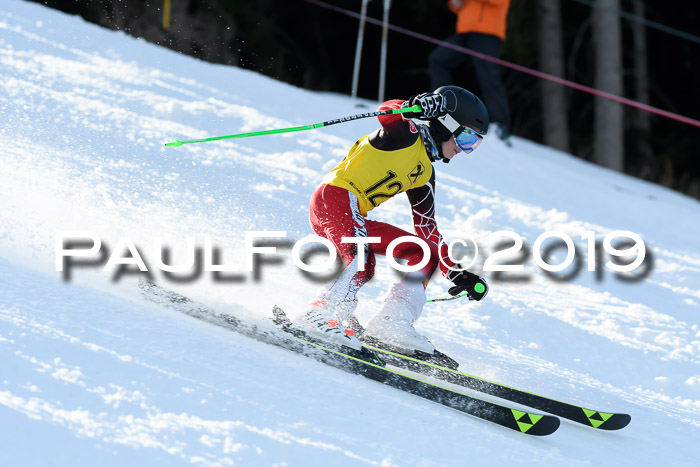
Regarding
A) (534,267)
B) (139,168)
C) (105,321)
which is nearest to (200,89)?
(139,168)

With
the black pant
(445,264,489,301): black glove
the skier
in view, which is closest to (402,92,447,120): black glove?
the skier

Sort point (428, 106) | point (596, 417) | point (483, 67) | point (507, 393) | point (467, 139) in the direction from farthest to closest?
point (483, 67) < point (467, 139) < point (428, 106) < point (507, 393) < point (596, 417)

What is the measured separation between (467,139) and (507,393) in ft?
3.46

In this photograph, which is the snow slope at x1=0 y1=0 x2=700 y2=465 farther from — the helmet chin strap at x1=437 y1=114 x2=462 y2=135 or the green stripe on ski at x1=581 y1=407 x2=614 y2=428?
the helmet chin strap at x1=437 y1=114 x2=462 y2=135

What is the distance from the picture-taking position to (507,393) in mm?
3223

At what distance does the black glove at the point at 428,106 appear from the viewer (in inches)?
131

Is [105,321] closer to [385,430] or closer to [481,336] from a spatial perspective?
[385,430]

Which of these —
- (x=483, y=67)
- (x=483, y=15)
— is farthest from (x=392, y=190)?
(x=483, y=15)

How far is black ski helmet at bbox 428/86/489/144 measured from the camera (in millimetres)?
3387

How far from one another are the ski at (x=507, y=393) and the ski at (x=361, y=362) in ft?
0.22

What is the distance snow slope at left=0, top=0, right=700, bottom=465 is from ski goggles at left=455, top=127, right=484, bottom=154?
0.95 metres

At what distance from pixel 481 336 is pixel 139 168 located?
97.5 inches

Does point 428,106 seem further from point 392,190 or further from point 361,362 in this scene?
point 361,362

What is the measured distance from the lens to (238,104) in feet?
24.0
